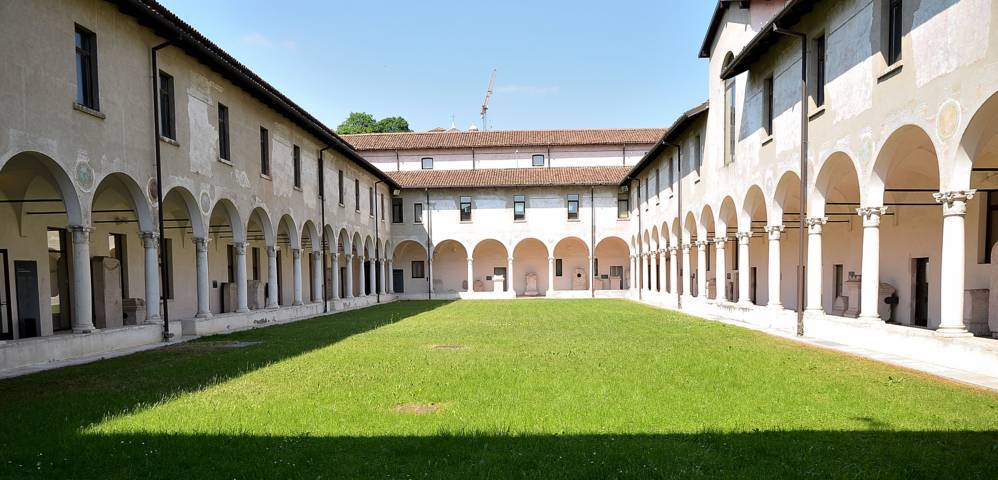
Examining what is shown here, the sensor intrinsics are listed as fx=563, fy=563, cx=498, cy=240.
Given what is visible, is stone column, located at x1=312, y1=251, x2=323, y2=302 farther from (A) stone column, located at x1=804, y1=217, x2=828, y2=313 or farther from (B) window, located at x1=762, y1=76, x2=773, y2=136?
(A) stone column, located at x1=804, y1=217, x2=828, y2=313

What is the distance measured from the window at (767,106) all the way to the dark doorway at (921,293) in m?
5.56

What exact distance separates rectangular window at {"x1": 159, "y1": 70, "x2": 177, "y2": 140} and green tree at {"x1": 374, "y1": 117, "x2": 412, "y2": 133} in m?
53.8

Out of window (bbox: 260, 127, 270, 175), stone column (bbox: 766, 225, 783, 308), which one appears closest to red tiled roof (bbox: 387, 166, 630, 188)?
window (bbox: 260, 127, 270, 175)

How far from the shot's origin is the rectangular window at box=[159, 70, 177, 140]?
14.7 metres

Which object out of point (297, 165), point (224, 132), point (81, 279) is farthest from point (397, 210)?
point (81, 279)

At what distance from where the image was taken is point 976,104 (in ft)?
27.8

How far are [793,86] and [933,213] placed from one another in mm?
5403

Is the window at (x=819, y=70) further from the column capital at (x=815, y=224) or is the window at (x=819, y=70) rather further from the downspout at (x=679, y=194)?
the downspout at (x=679, y=194)

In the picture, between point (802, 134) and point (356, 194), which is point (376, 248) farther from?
point (802, 134)

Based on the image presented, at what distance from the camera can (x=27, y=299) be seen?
47.7 feet

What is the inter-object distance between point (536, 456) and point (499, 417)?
1.34 m

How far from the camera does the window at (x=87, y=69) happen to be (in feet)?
38.7

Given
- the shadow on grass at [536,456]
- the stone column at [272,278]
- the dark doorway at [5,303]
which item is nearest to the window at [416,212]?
the stone column at [272,278]

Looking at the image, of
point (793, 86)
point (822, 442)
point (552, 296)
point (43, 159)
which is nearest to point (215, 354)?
point (43, 159)
